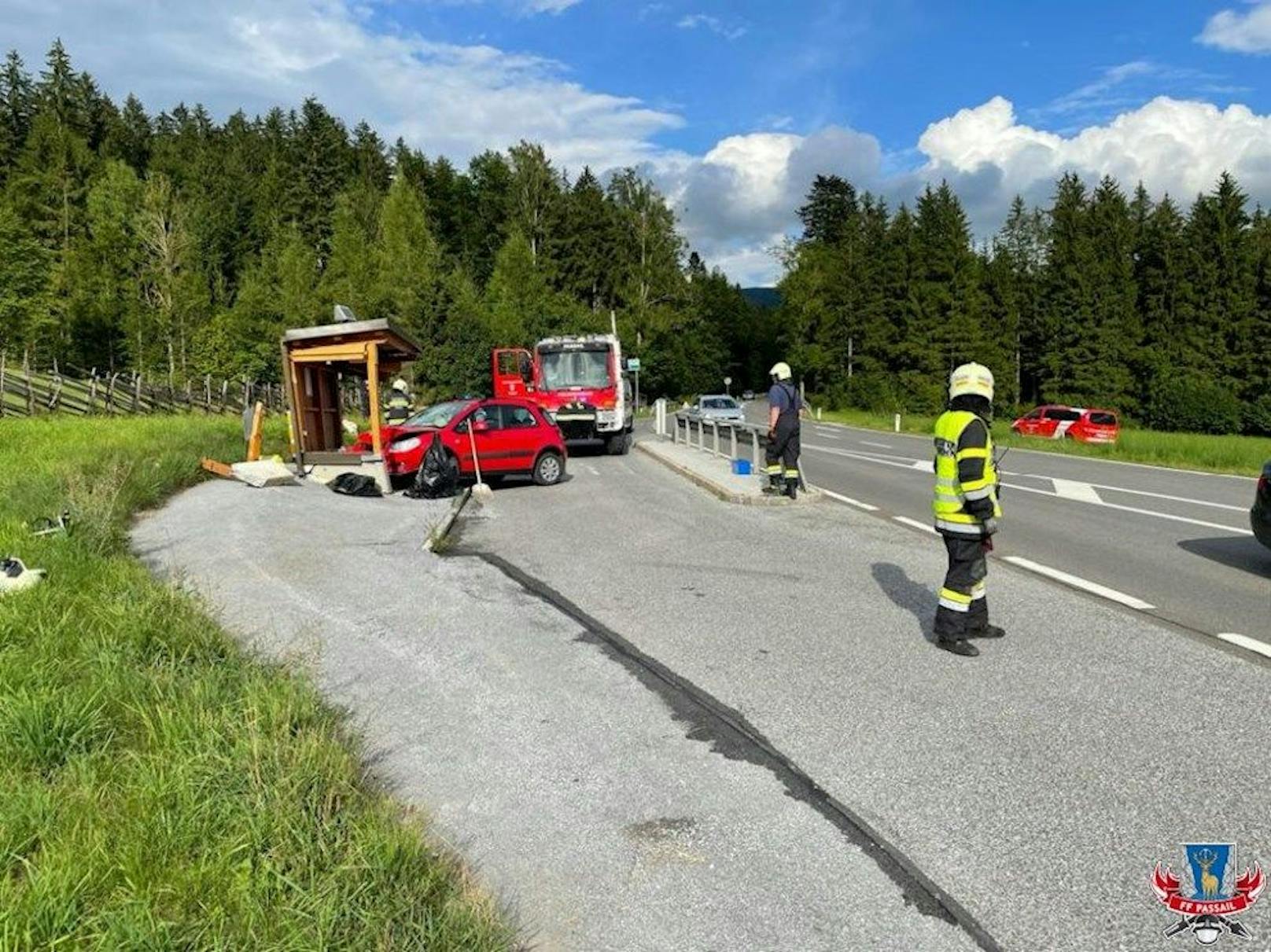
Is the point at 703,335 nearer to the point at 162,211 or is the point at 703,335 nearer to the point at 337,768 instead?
the point at 162,211

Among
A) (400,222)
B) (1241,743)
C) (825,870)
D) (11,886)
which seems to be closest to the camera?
(11,886)

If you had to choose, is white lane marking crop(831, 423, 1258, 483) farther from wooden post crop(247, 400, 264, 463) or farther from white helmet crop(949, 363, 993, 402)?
wooden post crop(247, 400, 264, 463)

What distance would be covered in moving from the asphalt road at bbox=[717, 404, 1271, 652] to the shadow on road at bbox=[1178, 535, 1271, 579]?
0.05ft

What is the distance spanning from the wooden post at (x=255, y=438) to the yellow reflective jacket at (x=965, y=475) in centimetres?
1325

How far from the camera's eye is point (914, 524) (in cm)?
1185

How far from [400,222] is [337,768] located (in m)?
60.7

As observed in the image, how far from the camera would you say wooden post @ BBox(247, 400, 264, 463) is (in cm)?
1610

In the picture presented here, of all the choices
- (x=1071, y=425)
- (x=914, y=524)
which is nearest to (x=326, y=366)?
(x=914, y=524)

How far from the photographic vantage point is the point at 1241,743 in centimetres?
434

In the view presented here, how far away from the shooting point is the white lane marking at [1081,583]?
7.43 m

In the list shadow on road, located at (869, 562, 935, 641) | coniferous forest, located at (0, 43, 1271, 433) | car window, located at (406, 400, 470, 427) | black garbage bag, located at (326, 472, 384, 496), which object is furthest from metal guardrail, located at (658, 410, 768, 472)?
coniferous forest, located at (0, 43, 1271, 433)

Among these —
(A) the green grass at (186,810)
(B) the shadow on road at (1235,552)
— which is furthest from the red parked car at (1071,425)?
(A) the green grass at (186,810)

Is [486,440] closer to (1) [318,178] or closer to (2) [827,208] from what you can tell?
(1) [318,178]

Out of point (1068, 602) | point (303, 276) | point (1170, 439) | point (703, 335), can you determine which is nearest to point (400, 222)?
point (303, 276)
